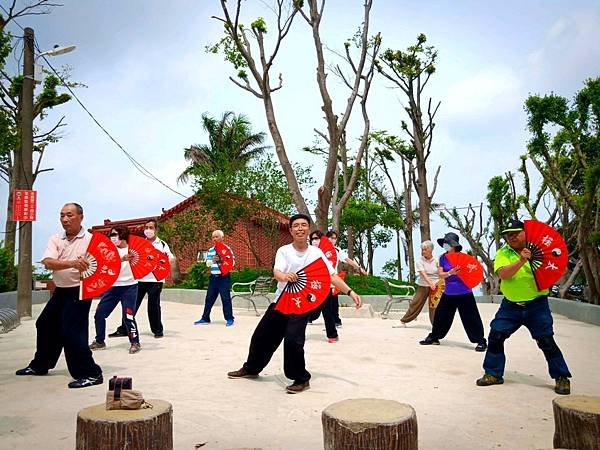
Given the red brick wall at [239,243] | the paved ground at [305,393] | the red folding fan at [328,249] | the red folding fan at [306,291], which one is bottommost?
the paved ground at [305,393]

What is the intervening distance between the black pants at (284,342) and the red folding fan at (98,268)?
5.13ft

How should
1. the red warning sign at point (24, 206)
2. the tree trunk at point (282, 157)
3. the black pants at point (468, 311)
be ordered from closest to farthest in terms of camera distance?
the black pants at point (468, 311) → the red warning sign at point (24, 206) → the tree trunk at point (282, 157)

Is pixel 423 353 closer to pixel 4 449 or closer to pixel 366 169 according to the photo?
pixel 4 449

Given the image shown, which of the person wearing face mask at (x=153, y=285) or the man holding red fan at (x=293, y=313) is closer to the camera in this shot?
the man holding red fan at (x=293, y=313)

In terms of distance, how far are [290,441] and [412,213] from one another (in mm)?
27459

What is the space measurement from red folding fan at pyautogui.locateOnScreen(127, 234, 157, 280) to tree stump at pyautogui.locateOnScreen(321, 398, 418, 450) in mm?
5188

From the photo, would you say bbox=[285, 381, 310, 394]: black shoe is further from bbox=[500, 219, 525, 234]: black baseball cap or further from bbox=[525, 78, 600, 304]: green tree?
bbox=[525, 78, 600, 304]: green tree

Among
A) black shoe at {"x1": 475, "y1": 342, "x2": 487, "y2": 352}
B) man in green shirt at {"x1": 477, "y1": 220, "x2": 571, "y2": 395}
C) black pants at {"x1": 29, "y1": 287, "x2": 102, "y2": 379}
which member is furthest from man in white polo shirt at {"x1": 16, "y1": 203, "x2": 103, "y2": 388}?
black shoe at {"x1": 475, "y1": 342, "x2": 487, "y2": 352}

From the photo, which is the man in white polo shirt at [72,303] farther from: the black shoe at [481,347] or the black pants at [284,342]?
the black shoe at [481,347]

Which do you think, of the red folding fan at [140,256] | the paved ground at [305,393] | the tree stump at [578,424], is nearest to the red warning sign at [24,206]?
the paved ground at [305,393]

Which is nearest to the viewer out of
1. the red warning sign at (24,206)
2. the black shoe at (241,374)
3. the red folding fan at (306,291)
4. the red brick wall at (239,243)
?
the red folding fan at (306,291)

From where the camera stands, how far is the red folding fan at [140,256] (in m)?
8.01

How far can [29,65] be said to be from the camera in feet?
41.7

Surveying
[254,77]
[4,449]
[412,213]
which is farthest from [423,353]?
[412,213]
